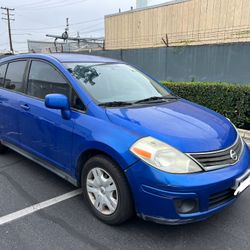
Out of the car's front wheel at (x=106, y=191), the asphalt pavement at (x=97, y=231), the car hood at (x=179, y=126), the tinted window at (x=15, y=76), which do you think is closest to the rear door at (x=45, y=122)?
the tinted window at (x=15, y=76)

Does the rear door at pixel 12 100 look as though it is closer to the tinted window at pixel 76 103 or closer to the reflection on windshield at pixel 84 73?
the reflection on windshield at pixel 84 73

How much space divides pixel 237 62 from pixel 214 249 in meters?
9.71

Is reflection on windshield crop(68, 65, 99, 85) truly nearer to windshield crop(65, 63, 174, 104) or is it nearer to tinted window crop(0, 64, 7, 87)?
windshield crop(65, 63, 174, 104)

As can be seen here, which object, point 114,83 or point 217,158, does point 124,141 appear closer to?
point 217,158

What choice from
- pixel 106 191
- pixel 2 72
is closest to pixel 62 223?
pixel 106 191

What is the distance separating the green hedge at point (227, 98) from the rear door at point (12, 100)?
4.28 metres

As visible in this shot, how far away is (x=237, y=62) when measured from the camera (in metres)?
10.8

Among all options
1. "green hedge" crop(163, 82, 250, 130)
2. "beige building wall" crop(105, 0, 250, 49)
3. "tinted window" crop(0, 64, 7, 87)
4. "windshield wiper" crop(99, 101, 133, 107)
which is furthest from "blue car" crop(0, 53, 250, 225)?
"beige building wall" crop(105, 0, 250, 49)

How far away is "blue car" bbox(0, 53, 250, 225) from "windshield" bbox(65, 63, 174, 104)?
0.04ft

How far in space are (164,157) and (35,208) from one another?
62.4 inches

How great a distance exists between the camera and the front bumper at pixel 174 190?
2.18m

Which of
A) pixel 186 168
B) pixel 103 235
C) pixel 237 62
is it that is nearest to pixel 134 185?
pixel 186 168

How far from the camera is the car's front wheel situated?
8.00ft

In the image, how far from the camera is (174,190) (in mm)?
2170
